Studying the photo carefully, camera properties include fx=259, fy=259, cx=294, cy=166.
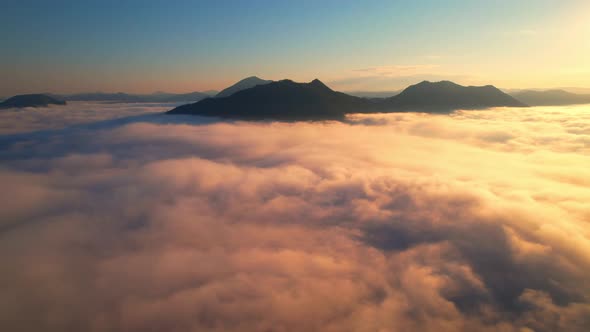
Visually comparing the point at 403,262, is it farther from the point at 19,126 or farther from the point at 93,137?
the point at 19,126

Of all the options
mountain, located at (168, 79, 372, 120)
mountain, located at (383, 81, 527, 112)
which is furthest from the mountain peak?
mountain, located at (383, 81, 527, 112)

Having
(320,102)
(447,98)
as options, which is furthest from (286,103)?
(447,98)

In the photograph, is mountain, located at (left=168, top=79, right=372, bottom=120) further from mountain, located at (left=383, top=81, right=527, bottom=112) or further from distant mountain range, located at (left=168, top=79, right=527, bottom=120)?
mountain, located at (left=383, top=81, right=527, bottom=112)

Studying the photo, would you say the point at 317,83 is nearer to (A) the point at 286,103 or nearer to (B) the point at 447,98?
(A) the point at 286,103

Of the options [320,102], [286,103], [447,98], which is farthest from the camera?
[447,98]

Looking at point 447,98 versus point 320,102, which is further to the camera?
point 447,98

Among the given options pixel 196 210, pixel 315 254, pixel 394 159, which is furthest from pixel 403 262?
pixel 394 159
